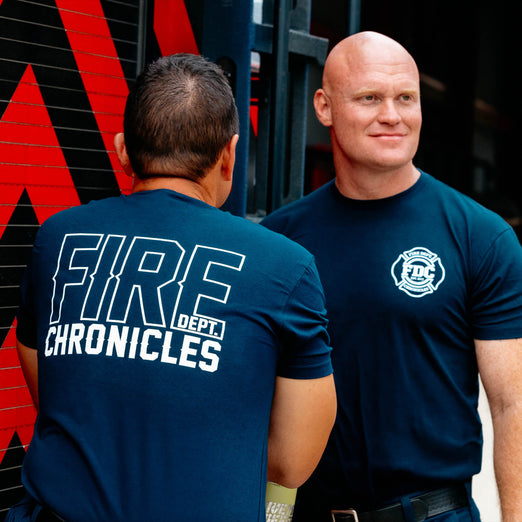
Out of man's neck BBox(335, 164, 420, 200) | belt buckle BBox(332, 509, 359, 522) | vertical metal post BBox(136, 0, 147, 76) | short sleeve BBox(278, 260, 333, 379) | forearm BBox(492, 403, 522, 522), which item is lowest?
belt buckle BBox(332, 509, 359, 522)

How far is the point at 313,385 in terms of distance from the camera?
1634mm

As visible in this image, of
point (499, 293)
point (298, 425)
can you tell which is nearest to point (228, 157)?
A: point (298, 425)

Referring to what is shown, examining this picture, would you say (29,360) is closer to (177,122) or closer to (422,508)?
(177,122)

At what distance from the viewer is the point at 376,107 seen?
229 centimetres

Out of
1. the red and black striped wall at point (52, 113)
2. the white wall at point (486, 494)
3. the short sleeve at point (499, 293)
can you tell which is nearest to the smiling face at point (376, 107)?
the short sleeve at point (499, 293)

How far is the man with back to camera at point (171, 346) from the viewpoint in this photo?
1479mm

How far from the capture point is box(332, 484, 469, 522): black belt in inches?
83.2

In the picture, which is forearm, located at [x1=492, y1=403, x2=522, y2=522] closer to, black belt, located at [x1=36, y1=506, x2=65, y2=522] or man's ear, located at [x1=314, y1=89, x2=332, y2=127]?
man's ear, located at [x1=314, y1=89, x2=332, y2=127]

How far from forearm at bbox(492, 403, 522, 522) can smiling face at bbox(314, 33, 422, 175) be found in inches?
29.6

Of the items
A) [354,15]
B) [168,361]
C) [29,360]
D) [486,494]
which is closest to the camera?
[168,361]

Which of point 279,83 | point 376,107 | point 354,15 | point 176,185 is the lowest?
point 176,185

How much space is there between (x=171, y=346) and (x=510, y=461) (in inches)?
41.5

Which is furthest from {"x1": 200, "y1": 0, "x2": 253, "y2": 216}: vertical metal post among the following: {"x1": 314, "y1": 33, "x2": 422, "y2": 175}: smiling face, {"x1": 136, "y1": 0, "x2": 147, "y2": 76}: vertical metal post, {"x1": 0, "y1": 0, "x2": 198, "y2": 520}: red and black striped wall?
{"x1": 314, "y1": 33, "x2": 422, "y2": 175}: smiling face

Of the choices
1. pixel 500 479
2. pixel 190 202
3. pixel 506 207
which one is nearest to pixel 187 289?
pixel 190 202
